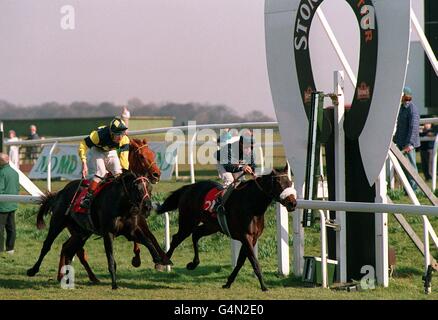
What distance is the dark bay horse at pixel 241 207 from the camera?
8.74 m

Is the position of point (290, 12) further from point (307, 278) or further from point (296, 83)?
point (307, 278)

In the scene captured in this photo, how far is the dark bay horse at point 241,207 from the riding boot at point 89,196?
0.84 metres

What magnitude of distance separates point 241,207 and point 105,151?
5.23 ft

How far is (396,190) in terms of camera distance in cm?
1220

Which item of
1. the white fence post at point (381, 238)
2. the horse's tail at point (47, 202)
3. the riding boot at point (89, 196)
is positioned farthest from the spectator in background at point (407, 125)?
the horse's tail at point (47, 202)

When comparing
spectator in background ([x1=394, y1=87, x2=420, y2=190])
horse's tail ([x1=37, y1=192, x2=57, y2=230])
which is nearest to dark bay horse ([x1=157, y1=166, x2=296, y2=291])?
horse's tail ([x1=37, y1=192, x2=57, y2=230])

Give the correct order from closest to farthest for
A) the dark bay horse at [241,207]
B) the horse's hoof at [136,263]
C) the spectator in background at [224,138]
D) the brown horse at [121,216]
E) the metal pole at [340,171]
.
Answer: the dark bay horse at [241,207], the brown horse at [121,216], the metal pole at [340,171], the horse's hoof at [136,263], the spectator in background at [224,138]

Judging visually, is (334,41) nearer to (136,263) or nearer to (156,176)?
(156,176)

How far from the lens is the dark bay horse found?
28.7 ft

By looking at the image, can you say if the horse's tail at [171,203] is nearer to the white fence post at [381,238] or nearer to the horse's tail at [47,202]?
the horse's tail at [47,202]

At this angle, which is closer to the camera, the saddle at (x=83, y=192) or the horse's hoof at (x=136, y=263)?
the saddle at (x=83, y=192)

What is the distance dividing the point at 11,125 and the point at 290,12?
25.1 metres

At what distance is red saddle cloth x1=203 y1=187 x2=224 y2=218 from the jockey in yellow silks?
0.87 metres

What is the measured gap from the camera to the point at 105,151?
992cm
